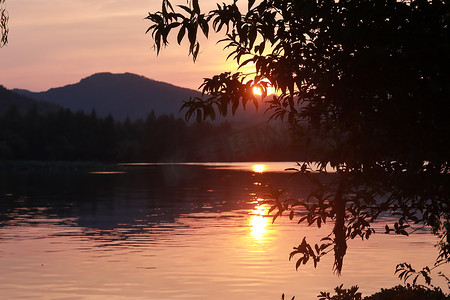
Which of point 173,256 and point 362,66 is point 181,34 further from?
point 173,256

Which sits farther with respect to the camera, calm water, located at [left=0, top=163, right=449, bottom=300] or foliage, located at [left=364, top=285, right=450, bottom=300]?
calm water, located at [left=0, top=163, right=449, bottom=300]

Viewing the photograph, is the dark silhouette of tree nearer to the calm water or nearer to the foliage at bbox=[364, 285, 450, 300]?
the calm water

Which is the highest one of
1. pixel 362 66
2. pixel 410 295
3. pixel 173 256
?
pixel 362 66

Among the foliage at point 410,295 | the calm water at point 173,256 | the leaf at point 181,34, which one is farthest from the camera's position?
the calm water at point 173,256

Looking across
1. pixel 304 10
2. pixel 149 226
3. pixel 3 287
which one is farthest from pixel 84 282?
pixel 149 226

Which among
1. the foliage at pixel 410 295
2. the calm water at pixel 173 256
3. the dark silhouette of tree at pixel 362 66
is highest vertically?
the dark silhouette of tree at pixel 362 66

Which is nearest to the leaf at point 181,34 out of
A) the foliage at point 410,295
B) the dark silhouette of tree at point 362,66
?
the dark silhouette of tree at point 362,66

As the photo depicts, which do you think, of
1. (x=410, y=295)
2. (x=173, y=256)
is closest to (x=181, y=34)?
(x=410, y=295)

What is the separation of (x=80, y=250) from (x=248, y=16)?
25564 mm

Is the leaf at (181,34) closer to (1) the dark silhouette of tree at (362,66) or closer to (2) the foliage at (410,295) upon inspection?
(1) the dark silhouette of tree at (362,66)

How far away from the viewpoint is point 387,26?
10.0 m

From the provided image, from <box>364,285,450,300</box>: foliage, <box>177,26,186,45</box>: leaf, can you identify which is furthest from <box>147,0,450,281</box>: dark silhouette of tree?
<box>364,285,450,300</box>: foliage

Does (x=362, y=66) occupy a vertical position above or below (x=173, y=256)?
above

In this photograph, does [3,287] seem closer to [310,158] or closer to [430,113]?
[310,158]
